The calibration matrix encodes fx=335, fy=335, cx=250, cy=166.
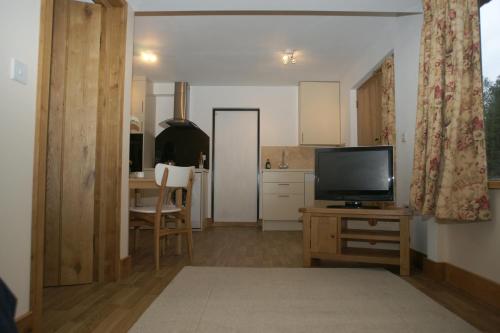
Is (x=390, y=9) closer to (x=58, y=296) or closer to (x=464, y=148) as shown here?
(x=464, y=148)

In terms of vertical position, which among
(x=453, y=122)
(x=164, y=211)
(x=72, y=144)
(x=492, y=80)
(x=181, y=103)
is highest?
(x=181, y=103)

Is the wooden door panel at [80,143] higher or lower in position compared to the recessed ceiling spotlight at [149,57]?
lower

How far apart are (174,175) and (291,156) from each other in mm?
3051

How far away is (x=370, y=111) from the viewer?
4.16 m

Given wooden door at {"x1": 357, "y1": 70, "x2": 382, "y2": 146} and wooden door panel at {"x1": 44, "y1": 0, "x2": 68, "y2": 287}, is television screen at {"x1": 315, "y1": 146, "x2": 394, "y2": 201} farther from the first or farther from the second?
wooden door panel at {"x1": 44, "y1": 0, "x2": 68, "y2": 287}

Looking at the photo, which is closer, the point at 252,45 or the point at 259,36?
the point at 259,36

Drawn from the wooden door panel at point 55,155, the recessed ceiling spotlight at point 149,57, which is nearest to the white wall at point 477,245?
the wooden door panel at point 55,155

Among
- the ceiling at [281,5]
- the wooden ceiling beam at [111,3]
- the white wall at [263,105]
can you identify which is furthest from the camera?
the white wall at [263,105]

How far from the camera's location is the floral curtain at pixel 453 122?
197cm

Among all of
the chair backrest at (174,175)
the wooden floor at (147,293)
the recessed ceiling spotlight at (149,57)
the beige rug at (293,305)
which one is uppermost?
the recessed ceiling spotlight at (149,57)

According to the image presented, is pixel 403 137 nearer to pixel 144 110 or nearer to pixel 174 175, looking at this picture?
pixel 174 175

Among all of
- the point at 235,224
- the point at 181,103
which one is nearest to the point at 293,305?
the point at 235,224

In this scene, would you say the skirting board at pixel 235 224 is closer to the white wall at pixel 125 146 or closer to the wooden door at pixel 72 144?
the white wall at pixel 125 146

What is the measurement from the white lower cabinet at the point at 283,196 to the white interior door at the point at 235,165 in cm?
60
